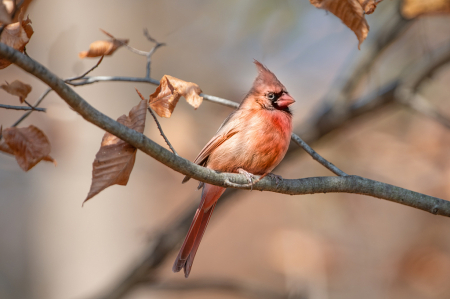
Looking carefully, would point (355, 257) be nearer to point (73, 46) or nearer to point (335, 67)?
point (335, 67)

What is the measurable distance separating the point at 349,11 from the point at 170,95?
822 mm

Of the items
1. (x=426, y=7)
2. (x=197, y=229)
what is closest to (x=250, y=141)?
(x=197, y=229)

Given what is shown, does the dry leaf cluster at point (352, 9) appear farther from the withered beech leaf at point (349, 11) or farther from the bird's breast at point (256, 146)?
the bird's breast at point (256, 146)

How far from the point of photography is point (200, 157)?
231cm

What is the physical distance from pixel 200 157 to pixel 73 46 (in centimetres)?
237

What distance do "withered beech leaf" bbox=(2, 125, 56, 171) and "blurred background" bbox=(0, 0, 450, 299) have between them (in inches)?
46.2

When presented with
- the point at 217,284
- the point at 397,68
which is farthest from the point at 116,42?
the point at 397,68

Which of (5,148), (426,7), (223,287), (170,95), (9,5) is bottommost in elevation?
(223,287)

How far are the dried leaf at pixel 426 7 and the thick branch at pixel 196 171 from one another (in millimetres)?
1327

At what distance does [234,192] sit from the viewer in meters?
3.31

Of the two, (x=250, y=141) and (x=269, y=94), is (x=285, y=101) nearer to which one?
(x=269, y=94)

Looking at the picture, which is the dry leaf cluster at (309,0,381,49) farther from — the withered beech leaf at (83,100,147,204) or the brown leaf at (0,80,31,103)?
the brown leaf at (0,80,31,103)

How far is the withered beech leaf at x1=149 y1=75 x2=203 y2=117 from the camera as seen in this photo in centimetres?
155

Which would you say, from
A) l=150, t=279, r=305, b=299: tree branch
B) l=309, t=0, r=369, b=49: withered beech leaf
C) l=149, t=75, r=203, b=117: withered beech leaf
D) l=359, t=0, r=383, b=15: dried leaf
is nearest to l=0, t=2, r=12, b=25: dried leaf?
l=149, t=75, r=203, b=117: withered beech leaf
